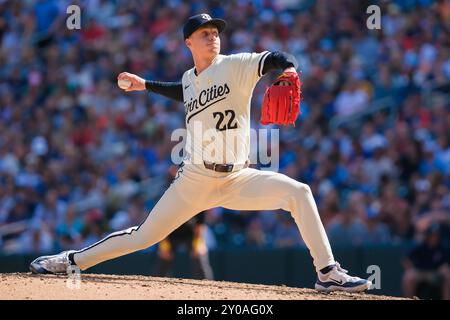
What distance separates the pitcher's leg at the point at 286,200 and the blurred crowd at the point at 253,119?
13.7ft

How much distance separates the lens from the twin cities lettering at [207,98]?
6102mm

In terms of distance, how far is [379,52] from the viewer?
12.1m

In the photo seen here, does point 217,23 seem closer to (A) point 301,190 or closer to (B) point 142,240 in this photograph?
(A) point 301,190

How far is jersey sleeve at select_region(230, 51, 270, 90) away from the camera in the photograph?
6.05 metres

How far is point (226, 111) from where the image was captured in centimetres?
609

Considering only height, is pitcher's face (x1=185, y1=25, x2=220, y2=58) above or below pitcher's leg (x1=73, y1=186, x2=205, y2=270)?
above

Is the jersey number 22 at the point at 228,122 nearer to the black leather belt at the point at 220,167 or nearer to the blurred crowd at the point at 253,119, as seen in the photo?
the black leather belt at the point at 220,167

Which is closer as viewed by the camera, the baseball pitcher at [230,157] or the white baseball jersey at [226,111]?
the baseball pitcher at [230,157]

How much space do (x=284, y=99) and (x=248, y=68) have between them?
1.14ft

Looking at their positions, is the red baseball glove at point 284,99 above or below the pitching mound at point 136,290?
above

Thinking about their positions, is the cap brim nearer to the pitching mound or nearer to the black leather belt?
the black leather belt

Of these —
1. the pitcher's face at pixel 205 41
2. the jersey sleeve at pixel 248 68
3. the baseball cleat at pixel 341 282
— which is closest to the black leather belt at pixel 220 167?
the jersey sleeve at pixel 248 68

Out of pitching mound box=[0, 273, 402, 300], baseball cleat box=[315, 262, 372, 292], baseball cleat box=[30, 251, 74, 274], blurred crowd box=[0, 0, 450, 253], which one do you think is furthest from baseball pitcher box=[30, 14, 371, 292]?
blurred crowd box=[0, 0, 450, 253]

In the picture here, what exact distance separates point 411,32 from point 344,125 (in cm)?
155
